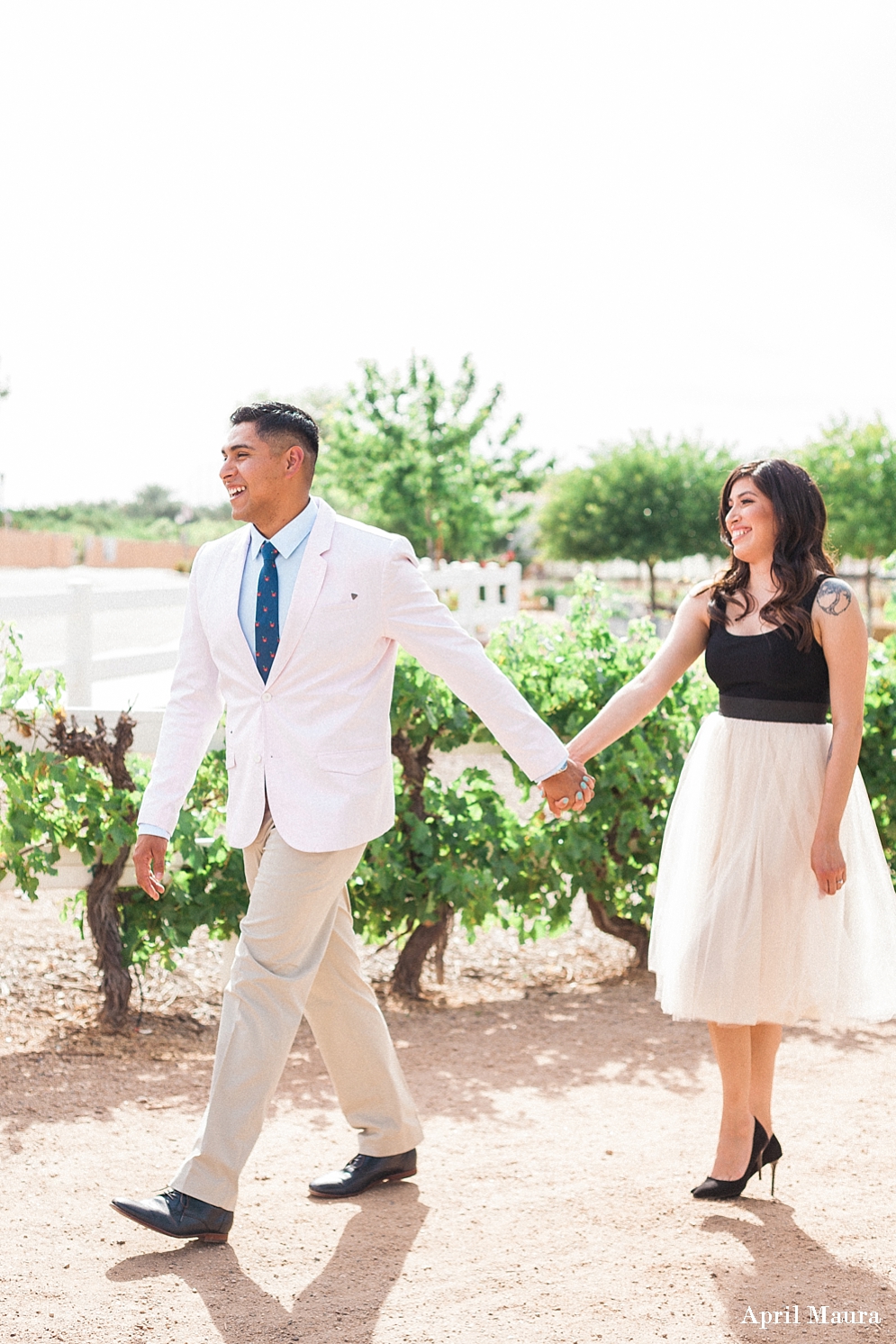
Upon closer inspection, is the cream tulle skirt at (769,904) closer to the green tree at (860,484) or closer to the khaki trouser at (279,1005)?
the khaki trouser at (279,1005)

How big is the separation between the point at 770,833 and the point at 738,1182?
3.15 ft

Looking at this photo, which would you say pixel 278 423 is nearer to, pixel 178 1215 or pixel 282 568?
pixel 282 568

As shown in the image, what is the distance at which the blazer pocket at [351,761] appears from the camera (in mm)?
3457

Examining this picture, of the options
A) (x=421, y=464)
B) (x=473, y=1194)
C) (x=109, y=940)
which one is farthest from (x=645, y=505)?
(x=473, y=1194)

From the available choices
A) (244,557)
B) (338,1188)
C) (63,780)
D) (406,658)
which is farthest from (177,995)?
(244,557)

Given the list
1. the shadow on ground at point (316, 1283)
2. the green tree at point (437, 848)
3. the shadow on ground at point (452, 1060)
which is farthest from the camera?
the green tree at point (437, 848)

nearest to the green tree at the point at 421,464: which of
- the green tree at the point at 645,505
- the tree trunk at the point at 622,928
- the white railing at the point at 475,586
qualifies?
the green tree at the point at 645,505

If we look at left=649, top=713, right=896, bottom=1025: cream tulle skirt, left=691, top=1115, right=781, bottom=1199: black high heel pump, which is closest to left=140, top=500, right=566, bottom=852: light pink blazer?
left=649, top=713, right=896, bottom=1025: cream tulle skirt

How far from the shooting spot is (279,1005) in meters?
3.43

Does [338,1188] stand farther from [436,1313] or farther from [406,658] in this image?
[406,658]

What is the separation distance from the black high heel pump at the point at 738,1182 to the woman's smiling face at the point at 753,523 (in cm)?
157

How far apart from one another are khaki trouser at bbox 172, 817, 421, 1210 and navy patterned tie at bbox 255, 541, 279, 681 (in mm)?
428

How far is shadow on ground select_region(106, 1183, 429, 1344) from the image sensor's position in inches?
117

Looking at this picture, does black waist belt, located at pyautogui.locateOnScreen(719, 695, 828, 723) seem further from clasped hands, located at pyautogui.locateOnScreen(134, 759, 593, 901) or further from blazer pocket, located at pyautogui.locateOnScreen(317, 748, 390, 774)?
blazer pocket, located at pyautogui.locateOnScreen(317, 748, 390, 774)
